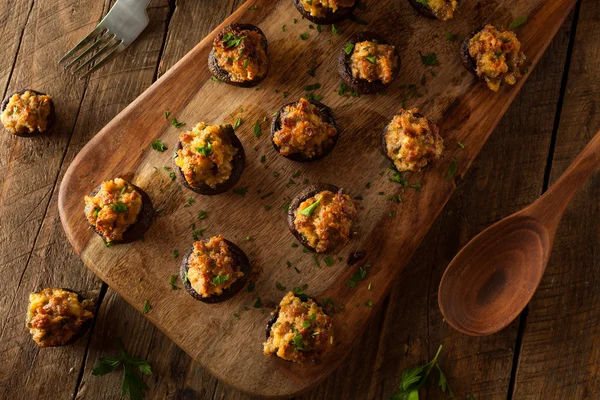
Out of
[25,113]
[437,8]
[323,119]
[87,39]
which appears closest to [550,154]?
[437,8]

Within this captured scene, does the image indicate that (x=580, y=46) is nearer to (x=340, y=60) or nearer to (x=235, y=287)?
(x=340, y=60)

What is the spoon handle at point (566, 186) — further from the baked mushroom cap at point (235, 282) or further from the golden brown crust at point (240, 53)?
the golden brown crust at point (240, 53)

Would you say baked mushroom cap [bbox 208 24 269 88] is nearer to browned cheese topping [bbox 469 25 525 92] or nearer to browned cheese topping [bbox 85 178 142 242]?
browned cheese topping [bbox 85 178 142 242]

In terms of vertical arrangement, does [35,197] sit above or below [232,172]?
below

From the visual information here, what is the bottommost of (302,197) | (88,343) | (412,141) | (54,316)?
(88,343)

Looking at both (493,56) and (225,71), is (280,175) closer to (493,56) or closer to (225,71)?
(225,71)

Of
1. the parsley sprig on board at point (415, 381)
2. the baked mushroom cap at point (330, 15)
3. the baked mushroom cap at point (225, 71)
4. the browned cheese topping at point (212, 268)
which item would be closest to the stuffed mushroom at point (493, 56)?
the baked mushroom cap at point (330, 15)
